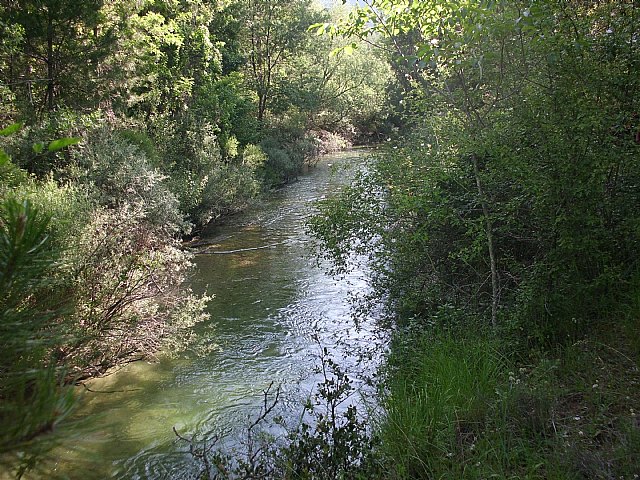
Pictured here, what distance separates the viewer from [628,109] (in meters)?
4.38

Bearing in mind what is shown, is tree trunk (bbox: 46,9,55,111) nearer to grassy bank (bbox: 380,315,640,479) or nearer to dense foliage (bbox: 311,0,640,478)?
dense foliage (bbox: 311,0,640,478)

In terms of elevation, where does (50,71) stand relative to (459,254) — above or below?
above

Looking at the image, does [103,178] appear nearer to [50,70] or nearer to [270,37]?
[50,70]

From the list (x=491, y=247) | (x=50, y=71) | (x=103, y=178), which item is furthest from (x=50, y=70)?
(x=491, y=247)

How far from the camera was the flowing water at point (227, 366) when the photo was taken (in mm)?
5125

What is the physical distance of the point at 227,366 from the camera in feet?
22.8

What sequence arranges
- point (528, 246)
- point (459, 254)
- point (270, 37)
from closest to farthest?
point (459, 254)
point (528, 246)
point (270, 37)

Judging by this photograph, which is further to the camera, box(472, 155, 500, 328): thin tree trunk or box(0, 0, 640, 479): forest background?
box(472, 155, 500, 328): thin tree trunk

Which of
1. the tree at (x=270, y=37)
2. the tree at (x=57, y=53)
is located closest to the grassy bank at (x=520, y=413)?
the tree at (x=57, y=53)

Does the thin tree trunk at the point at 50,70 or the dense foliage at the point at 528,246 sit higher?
the thin tree trunk at the point at 50,70

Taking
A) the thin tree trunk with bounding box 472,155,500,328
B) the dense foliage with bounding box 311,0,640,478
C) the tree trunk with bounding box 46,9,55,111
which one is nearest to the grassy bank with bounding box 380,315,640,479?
the dense foliage with bounding box 311,0,640,478

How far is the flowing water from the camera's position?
5.12 metres

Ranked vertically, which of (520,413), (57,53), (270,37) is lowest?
(520,413)

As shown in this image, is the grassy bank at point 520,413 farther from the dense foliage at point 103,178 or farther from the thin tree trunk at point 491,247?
the dense foliage at point 103,178
